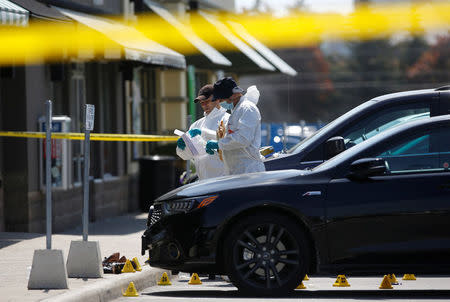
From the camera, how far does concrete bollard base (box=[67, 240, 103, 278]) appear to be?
34.6 feet

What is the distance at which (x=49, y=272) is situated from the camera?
965cm

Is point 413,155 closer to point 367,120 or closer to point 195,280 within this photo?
point 195,280

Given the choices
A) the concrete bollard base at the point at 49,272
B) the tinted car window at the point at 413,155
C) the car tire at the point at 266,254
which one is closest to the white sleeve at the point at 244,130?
the car tire at the point at 266,254

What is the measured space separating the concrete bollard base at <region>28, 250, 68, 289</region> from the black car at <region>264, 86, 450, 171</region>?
3441mm

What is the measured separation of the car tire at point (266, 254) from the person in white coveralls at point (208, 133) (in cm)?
276

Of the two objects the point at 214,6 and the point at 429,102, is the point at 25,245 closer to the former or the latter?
the point at 429,102

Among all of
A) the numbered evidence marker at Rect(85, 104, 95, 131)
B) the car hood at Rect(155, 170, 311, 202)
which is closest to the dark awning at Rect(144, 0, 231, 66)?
the numbered evidence marker at Rect(85, 104, 95, 131)

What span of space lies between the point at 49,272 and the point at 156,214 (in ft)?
3.93

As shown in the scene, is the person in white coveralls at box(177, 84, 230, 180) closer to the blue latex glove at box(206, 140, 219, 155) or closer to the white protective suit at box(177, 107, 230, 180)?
the white protective suit at box(177, 107, 230, 180)

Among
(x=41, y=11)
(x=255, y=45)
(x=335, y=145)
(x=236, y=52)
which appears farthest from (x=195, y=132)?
(x=255, y=45)

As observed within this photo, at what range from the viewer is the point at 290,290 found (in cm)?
968

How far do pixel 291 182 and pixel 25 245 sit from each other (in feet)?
16.9

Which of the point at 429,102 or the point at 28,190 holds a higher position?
the point at 429,102

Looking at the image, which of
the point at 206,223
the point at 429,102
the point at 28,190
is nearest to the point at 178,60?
the point at 28,190
